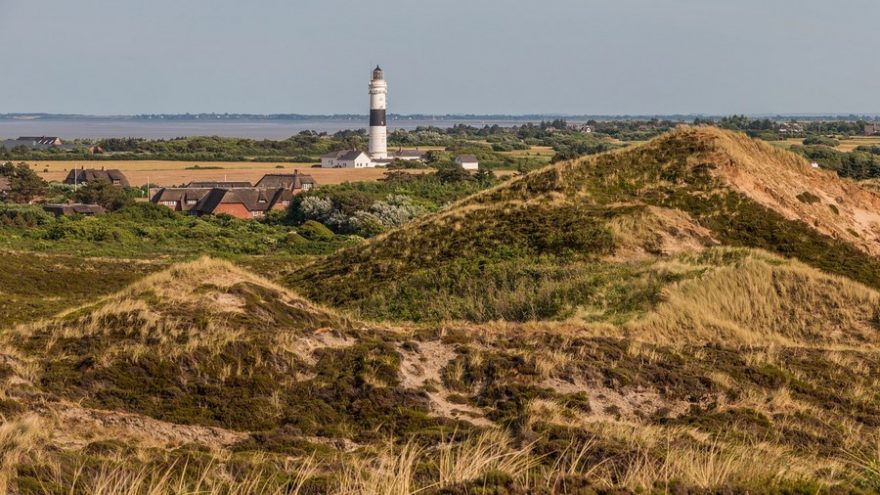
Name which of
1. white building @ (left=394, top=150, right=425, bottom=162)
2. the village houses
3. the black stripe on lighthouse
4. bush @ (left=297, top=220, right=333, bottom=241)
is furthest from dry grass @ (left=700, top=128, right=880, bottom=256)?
white building @ (left=394, top=150, right=425, bottom=162)

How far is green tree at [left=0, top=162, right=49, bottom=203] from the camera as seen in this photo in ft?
251

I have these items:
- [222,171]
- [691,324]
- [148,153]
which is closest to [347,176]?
[222,171]

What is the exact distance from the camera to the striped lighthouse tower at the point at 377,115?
110250mm

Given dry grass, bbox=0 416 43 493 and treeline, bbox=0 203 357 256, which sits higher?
dry grass, bbox=0 416 43 493

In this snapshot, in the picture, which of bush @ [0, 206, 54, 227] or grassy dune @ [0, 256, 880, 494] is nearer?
grassy dune @ [0, 256, 880, 494]

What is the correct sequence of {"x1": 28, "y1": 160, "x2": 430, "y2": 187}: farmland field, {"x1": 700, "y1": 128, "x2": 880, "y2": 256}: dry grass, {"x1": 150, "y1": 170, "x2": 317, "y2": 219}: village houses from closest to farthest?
{"x1": 700, "y1": 128, "x2": 880, "y2": 256}: dry grass < {"x1": 150, "y1": 170, "x2": 317, "y2": 219}: village houses < {"x1": 28, "y1": 160, "x2": 430, "y2": 187}: farmland field

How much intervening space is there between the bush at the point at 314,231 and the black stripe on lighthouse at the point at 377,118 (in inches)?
1992

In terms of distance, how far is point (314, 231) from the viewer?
201 feet

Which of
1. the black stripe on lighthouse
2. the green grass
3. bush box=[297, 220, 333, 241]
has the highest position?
the black stripe on lighthouse

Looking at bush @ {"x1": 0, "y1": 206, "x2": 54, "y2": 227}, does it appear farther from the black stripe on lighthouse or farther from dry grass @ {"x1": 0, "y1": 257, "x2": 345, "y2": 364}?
the black stripe on lighthouse

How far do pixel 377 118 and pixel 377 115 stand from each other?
467 millimetres

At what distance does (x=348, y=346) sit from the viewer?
15.9 meters

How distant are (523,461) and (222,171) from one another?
104691 mm

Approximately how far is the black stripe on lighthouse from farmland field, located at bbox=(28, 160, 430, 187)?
8.21 meters
